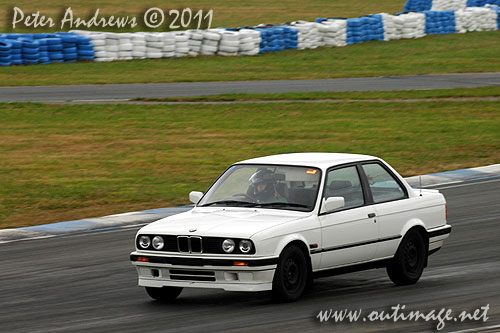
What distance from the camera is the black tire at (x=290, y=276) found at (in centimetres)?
908

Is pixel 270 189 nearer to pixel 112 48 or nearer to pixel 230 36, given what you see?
pixel 112 48

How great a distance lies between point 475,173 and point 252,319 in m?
11.3

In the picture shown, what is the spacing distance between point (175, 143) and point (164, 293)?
46.4 ft

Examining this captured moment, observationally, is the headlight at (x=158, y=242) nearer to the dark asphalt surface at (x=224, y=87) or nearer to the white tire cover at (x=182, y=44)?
the dark asphalt surface at (x=224, y=87)

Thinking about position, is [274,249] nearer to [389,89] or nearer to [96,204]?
[96,204]

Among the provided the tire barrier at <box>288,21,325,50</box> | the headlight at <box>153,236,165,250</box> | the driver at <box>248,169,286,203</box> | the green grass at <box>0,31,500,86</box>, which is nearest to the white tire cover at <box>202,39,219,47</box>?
the green grass at <box>0,31,500,86</box>

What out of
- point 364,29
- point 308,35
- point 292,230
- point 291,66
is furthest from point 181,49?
point 292,230

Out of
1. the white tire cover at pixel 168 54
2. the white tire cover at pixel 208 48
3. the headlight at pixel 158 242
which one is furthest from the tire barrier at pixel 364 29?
the headlight at pixel 158 242

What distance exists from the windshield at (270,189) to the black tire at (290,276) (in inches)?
21.7

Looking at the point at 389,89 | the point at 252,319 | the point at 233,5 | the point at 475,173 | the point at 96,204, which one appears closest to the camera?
the point at 252,319

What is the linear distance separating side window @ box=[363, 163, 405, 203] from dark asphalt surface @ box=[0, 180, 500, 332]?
906 millimetres

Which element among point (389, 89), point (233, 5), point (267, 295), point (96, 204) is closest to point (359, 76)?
point (389, 89)

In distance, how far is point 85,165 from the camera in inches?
826

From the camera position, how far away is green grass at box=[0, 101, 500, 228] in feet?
58.0
